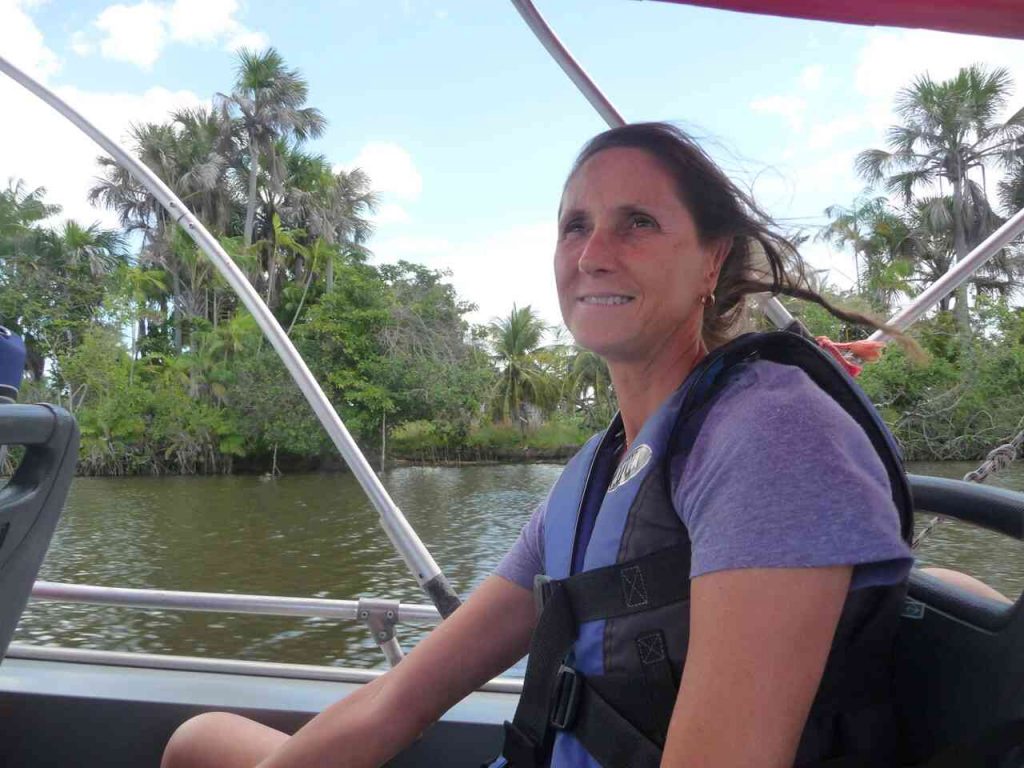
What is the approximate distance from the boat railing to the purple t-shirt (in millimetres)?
833

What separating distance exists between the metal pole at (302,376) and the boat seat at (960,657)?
2.61 ft

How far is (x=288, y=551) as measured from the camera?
2.81 m

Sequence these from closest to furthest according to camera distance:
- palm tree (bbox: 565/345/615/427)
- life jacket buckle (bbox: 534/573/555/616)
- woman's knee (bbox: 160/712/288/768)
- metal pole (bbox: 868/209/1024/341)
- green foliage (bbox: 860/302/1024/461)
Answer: life jacket buckle (bbox: 534/573/555/616) < woman's knee (bbox: 160/712/288/768) < metal pole (bbox: 868/209/1024/341) < palm tree (bbox: 565/345/615/427) < green foliage (bbox: 860/302/1024/461)

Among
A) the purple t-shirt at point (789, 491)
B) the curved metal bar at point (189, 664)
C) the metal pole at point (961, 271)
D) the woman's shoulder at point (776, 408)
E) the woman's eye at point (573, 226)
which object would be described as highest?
the metal pole at point (961, 271)

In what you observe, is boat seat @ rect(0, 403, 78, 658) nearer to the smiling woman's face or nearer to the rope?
the smiling woman's face

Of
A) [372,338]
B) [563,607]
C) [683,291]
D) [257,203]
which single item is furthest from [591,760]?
[257,203]

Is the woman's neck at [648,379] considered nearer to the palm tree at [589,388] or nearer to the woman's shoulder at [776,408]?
the woman's shoulder at [776,408]

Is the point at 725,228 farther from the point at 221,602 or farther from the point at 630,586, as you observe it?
the point at 221,602

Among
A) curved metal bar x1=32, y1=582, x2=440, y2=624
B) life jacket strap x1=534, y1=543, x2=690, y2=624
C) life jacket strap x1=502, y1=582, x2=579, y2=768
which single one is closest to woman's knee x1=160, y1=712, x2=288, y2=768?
curved metal bar x1=32, y1=582, x2=440, y2=624

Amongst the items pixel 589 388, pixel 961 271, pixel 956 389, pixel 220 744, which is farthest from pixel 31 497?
pixel 956 389

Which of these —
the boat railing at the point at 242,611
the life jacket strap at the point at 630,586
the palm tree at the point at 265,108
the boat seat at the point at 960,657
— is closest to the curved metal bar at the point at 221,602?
the boat railing at the point at 242,611

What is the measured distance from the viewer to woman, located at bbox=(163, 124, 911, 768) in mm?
588

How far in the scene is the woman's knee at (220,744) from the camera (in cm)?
110

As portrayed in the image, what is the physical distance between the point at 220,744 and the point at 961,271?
1.29 m
